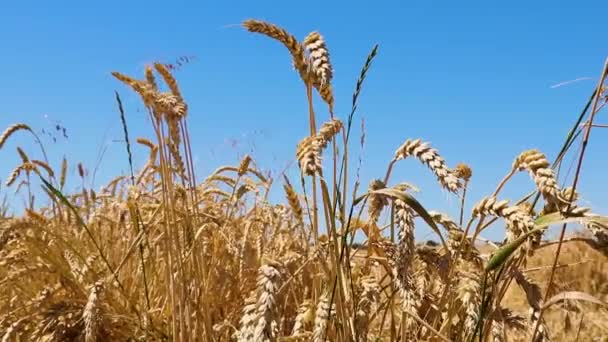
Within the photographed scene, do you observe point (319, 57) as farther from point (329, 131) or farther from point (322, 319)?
point (322, 319)

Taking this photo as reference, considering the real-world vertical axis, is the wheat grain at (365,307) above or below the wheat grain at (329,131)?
below

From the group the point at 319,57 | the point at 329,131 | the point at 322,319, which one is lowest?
the point at 322,319

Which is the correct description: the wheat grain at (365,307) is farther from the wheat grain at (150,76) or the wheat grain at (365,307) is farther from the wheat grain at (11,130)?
the wheat grain at (11,130)

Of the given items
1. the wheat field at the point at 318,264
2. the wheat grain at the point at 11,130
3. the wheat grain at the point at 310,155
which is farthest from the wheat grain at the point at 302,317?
the wheat grain at the point at 11,130

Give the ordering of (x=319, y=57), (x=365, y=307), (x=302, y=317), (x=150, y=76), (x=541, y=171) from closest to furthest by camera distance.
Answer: (x=541, y=171)
(x=319, y=57)
(x=365, y=307)
(x=302, y=317)
(x=150, y=76)

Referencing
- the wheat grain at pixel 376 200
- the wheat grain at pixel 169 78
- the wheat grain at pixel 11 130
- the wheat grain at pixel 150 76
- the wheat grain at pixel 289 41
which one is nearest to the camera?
the wheat grain at pixel 289 41

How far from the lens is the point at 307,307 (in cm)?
184

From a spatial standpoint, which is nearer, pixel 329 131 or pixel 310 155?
pixel 310 155

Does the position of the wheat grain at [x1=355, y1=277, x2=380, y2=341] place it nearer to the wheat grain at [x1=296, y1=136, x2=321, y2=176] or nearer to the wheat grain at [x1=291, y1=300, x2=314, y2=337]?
the wheat grain at [x1=291, y1=300, x2=314, y2=337]

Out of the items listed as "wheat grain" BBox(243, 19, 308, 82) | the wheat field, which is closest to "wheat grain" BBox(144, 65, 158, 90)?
the wheat field

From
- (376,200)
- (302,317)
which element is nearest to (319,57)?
(376,200)

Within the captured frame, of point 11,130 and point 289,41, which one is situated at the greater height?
Answer: point 11,130

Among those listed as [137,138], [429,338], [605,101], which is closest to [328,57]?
[605,101]

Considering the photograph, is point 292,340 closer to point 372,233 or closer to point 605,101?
point 372,233
